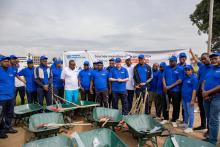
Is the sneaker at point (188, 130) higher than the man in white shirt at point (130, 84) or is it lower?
lower

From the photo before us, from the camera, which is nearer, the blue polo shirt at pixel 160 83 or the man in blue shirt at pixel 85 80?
the blue polo shirt at pixel 160 83

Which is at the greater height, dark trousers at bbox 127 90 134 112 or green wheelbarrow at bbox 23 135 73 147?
dark trousers at bbox 127 90 134 112

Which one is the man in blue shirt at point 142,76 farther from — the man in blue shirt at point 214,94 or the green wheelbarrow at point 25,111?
the green wheelbarrow at point 25,111

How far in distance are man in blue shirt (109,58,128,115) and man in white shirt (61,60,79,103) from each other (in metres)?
1.18

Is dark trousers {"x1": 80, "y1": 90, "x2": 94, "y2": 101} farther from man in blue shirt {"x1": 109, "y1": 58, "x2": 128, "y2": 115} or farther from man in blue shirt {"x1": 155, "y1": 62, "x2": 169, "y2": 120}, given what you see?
man in blue shirt {"x1": 155, "y1": 62, "x2": 169, "y2": 120}

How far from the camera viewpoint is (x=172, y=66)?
5.80 meters

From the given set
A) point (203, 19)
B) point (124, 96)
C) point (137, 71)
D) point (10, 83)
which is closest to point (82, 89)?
point (124, 96)

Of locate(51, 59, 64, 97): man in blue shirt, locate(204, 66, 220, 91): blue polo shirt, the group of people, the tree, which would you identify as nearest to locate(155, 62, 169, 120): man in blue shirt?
the group of people

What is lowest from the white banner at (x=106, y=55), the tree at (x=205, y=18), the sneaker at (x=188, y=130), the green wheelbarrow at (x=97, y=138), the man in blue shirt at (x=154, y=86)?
the sneaker at (x=188, y=130)

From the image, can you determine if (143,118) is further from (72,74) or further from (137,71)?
(72,74)

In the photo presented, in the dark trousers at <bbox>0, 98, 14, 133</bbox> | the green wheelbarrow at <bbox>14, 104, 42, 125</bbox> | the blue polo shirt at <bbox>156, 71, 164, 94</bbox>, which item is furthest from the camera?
the blue polo shirt at <bbox>156, 71, 164, 94</bbox>

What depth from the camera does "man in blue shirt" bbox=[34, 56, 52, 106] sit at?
6633 mm

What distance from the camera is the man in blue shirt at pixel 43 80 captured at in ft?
21.8

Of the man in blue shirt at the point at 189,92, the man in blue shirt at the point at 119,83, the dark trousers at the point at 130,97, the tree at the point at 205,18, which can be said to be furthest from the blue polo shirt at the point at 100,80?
the tree at the point at 205,18
